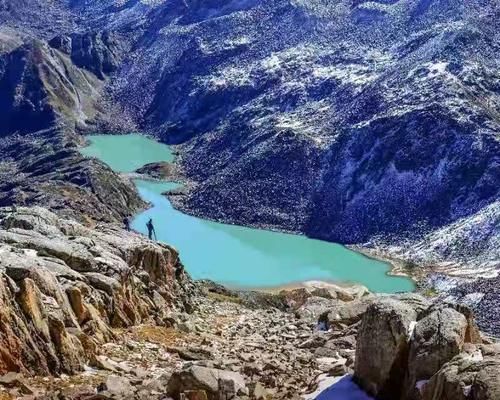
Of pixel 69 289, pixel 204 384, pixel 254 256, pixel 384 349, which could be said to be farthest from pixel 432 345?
pixel 254 256

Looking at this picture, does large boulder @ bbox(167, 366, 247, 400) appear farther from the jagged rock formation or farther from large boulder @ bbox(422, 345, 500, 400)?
large boulder @ bbox(422, 345, 500, 400)

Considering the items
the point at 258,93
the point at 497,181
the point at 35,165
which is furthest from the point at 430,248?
the point at 35,165

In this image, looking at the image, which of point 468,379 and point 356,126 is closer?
point 468,379

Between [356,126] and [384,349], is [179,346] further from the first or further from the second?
[356,126]

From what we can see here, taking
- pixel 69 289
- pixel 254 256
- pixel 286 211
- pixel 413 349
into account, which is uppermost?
pixel 413 349

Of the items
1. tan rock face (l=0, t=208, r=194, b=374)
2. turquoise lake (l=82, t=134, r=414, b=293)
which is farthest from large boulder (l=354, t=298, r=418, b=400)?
turquoise lake (l=82, t=134, r=414, b=293)

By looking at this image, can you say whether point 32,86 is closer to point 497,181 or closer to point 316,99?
point 316,99
